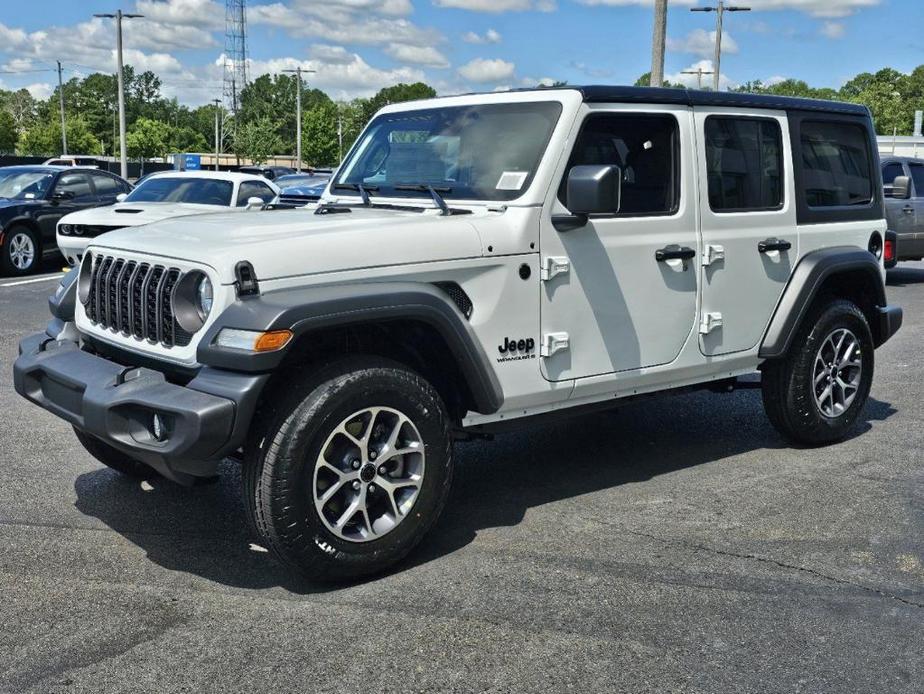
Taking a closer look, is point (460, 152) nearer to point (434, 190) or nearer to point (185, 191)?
point (434, 190)

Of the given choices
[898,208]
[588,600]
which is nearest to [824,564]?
[588,600]

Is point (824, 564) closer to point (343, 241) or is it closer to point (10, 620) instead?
point (343, 241)

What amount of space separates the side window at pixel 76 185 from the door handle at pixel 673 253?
42.6 feet

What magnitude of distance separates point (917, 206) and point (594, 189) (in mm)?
13130

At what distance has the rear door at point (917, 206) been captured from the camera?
15805 mm

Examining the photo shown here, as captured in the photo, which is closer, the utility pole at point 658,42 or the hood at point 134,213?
the hood at point 134,213

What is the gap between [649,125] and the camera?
17.4ft

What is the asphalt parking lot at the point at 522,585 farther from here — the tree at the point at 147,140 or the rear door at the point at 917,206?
the tree at the point at 147,140

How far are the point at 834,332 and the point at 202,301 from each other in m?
3.87

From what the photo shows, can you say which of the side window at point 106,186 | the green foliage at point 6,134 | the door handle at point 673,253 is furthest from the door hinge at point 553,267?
→ the green foliage at point 6,134

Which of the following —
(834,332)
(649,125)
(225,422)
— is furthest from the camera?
(834,332)

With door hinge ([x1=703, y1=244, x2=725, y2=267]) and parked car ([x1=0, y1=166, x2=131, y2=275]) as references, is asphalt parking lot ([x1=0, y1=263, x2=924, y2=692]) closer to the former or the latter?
door hinge ([x1=703, y1=244, x2=725, y2=267])

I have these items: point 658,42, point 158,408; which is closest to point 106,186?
point 658,42

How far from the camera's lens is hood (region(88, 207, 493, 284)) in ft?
13.2
